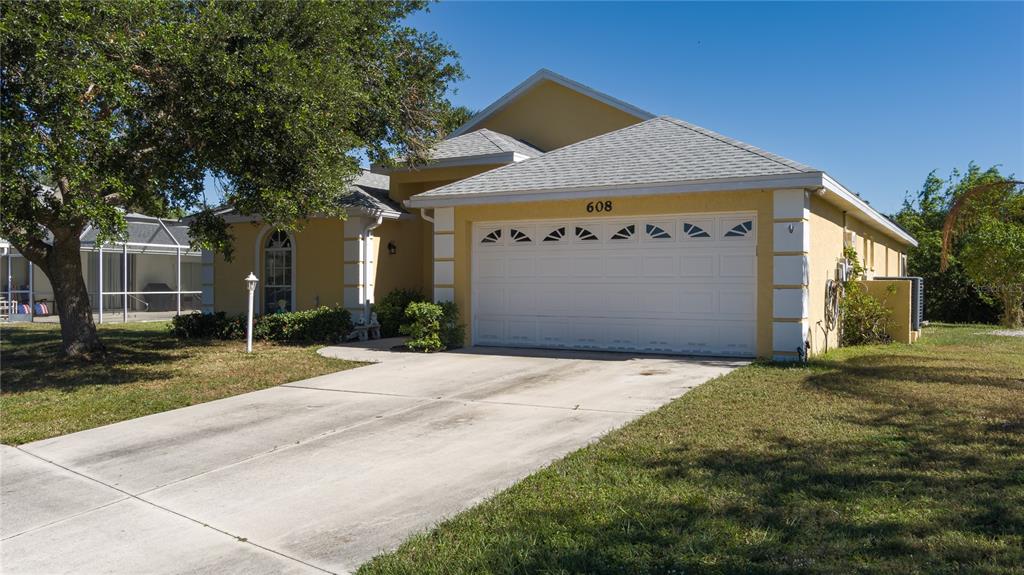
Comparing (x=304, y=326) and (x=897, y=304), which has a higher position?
(x=897, y=304)

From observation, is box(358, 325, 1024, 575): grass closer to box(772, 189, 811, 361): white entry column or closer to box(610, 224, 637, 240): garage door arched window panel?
box(772, 189, 811, 361): white entry column

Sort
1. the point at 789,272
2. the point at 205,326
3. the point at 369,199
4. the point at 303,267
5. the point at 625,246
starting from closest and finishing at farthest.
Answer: the point at 789,272, the point at 625,246, the point at 369,199, the point at 205,326, the point at 303,267

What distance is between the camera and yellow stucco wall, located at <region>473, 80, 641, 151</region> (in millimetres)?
17656

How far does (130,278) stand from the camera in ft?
89.1

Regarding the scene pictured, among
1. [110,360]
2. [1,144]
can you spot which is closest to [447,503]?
[1,144]

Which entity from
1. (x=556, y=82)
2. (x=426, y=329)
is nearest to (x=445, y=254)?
(x=426, y=329)

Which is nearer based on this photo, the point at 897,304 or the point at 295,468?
the point at 295,468

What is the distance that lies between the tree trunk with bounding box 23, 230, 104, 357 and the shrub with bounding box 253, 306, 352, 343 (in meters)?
3.20

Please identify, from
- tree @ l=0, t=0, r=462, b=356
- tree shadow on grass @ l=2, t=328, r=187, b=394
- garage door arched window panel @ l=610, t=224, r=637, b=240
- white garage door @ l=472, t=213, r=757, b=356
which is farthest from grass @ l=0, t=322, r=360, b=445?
garage door arched window panel @ l=610, t=224, r=637, b=240

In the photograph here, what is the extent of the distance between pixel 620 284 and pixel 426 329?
11.6 ft

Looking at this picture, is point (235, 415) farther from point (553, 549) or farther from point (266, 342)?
point (266, 342)

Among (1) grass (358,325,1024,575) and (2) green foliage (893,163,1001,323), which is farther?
(2) green foliage (893,163,1001,323)

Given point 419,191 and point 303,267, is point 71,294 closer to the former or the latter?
point 303,267

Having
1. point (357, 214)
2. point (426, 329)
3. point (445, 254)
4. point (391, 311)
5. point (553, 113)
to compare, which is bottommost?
point (426, 329)
